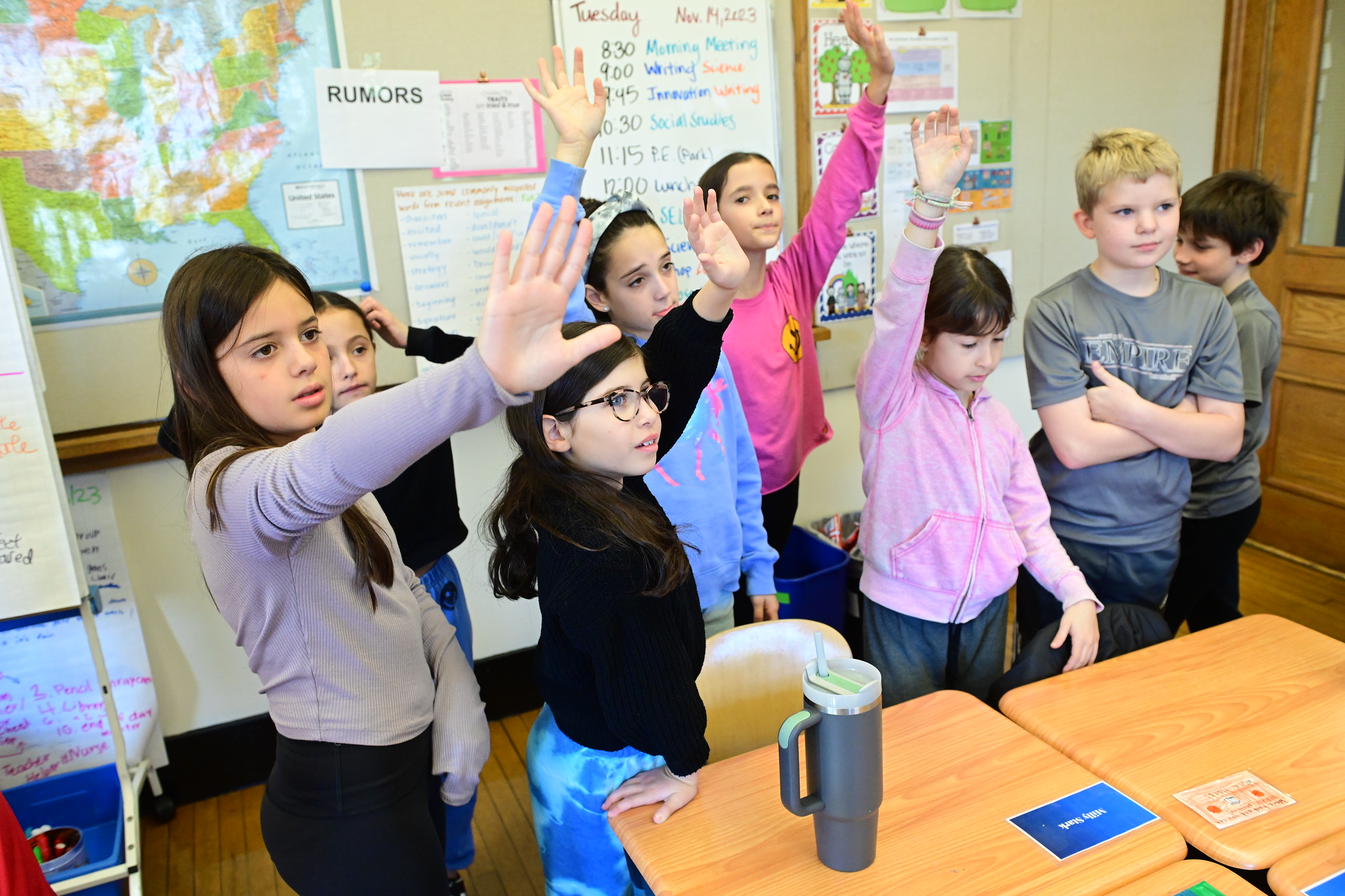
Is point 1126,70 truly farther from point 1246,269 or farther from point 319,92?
point 319,92

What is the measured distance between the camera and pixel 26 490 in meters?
1.88

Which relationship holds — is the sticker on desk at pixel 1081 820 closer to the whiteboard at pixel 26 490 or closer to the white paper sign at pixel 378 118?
the whiteboard at pixel 26 490

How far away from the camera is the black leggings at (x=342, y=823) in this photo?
3.81 feet

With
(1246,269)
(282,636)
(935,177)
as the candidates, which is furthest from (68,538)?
(1246,269)

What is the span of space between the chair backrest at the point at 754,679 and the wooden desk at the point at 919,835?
7.9 inches

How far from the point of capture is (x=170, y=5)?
211cm

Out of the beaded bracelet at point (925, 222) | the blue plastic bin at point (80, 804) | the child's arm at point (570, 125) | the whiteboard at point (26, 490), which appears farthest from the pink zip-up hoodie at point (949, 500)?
the blue plastic bin at point (80, 804)

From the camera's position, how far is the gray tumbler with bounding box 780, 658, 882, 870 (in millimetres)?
952

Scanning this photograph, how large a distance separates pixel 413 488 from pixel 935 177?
1165mm

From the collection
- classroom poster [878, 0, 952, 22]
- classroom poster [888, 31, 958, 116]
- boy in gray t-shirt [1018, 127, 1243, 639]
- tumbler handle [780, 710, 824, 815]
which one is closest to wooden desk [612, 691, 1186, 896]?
tumbler handle [780, 710, 824, 815]

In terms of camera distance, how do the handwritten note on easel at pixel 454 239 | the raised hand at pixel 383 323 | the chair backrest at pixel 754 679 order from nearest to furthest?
1. the chair backrest at pixel 754 679
2. the raised hand at pixel 383 323
3. the handwritten note on easel at pixel 454 239

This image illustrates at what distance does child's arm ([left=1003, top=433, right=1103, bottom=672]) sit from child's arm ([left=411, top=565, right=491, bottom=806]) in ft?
3.13

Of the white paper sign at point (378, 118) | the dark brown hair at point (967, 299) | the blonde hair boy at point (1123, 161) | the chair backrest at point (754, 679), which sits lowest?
the chair backrest at point (754, 679)

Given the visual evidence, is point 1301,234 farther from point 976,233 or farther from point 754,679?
point 754,679
